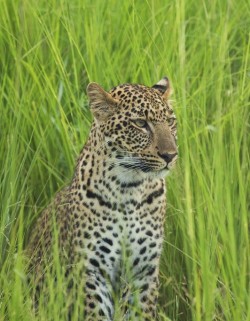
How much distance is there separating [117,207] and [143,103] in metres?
0.52

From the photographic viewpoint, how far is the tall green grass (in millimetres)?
5246

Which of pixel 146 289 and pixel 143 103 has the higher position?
pixel 143 103

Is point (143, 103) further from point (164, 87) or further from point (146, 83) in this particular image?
point (146, 83)

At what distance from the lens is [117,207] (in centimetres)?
535

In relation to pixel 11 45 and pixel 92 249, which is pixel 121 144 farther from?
pixel 11 45

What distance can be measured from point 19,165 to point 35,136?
30cm

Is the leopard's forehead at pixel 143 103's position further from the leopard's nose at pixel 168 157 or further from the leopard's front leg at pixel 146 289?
the leopard's front leg at pixel 146 289

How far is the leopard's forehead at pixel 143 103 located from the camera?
17.2 ft

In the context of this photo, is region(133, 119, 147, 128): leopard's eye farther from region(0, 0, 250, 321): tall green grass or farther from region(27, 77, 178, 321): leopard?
region(0, 0, 250, 321): tall green grass

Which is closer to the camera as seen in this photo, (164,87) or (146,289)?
(146,289)

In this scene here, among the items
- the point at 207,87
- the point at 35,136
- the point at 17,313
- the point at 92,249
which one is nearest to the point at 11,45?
the point at 35,136

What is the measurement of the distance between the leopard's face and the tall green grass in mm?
142

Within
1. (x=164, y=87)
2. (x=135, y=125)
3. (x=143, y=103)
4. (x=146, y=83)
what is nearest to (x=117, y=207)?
(x=135, y=125)

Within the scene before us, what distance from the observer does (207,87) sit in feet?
20.6
